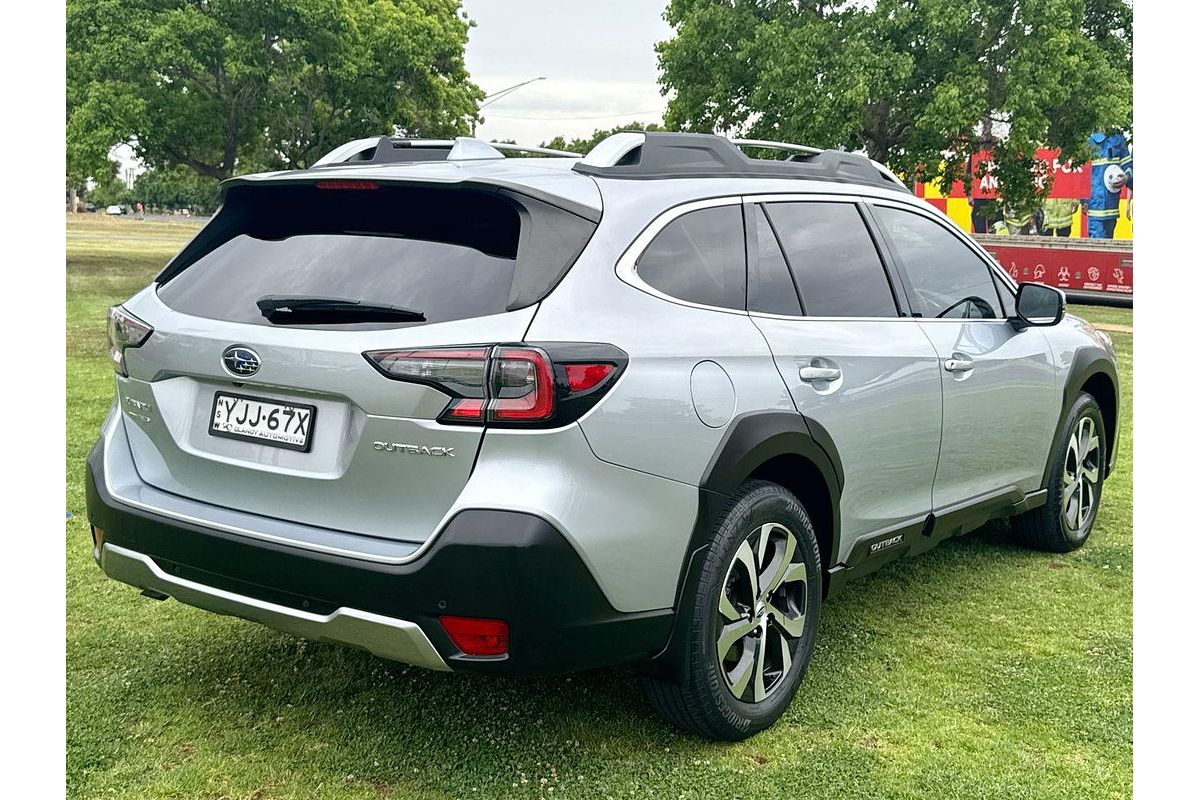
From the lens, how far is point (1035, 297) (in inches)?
183

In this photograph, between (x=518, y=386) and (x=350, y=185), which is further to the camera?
(x=350, y=185)

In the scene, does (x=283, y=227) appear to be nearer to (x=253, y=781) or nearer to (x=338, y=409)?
(x=338, y=409)

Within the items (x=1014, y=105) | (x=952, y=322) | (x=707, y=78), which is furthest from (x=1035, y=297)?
(x=707, y=78)

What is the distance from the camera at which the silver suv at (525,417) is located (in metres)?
2.69

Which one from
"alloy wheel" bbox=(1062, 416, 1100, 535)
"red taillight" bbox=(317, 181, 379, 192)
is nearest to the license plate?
"red taillight" bbox=(317, 181, 379, 192)

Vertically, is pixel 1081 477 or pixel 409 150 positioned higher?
pixel 409 150

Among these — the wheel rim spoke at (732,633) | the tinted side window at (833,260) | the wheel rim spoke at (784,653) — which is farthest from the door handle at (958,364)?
the wheel rim spoke at (732,633)

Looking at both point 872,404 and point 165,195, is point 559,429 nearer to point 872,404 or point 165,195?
point 872,404

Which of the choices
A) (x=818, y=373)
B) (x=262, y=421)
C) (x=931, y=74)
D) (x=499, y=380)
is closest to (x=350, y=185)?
(x=262, y=421)

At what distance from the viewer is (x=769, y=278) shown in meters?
3.54

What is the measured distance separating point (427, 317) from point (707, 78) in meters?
25.7

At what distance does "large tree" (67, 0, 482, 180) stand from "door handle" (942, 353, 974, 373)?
75.9 ft

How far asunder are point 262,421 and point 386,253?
0.56 meters

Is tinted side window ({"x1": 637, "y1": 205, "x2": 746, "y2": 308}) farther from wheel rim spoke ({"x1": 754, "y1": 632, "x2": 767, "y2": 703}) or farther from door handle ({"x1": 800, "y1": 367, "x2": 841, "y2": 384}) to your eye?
wheel rim spoke ({"x1": 754, "y1": 632, "x2": 767, "y2": 703})
